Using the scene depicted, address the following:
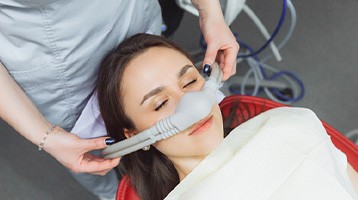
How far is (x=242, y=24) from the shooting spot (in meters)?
2.30

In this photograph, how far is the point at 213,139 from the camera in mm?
1133

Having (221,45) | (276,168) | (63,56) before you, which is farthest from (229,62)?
(63,56)

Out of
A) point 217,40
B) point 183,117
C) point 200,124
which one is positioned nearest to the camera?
point 183,117

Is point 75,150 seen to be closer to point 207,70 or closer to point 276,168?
point 207,70

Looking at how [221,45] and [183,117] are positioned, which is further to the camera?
[221,45]

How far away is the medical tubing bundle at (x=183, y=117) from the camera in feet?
3.30

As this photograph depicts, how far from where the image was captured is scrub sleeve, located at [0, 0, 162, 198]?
99 centimetres

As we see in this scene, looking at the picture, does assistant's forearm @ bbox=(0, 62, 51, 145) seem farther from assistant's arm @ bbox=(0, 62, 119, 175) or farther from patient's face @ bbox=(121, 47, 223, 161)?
patient's face @ bbox=(121, 47, 223, 161)

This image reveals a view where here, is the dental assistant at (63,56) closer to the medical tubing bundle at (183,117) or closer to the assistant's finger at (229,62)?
the assistant's finger at (229,62)

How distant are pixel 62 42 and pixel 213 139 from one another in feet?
1.44

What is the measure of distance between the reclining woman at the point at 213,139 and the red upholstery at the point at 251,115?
5.8 inches

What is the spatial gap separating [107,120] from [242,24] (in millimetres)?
1269

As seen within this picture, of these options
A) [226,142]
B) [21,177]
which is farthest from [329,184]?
[21,177]

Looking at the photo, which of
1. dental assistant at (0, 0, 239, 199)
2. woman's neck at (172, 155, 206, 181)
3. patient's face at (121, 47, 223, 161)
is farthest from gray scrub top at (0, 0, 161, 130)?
woman's neck at (172, 155, 206, 181)
